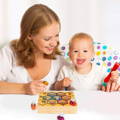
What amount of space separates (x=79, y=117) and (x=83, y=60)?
0.29m

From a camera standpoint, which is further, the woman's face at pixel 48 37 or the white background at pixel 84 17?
the white background at pixel 84 17

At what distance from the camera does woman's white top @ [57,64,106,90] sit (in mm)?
1082

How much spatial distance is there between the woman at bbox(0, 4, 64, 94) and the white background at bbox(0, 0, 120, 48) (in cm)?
17

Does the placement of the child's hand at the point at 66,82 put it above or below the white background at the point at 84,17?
below

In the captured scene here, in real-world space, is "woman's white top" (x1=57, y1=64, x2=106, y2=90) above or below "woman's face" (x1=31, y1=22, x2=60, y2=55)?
below

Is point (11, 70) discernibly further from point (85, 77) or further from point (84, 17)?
point (84, 17)

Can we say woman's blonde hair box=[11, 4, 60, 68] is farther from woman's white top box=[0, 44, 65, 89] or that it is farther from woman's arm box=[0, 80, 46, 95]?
woman's arm box=[0, 80, 46, 95]

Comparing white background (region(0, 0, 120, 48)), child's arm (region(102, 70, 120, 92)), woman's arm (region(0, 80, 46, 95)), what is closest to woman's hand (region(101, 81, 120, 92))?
child's arm (region(102, 70, 120, 92))

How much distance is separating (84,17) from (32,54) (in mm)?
332

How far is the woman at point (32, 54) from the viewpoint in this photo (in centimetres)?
103

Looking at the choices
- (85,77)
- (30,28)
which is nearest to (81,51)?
(85,77)

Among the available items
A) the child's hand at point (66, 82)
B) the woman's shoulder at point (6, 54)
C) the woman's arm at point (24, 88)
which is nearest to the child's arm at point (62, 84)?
the child's hand at point (66, 82)

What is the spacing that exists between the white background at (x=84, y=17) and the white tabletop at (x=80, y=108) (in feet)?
1.44

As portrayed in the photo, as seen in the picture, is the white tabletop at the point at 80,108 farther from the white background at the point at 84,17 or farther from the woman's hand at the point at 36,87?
the white background at the point at 84,17
